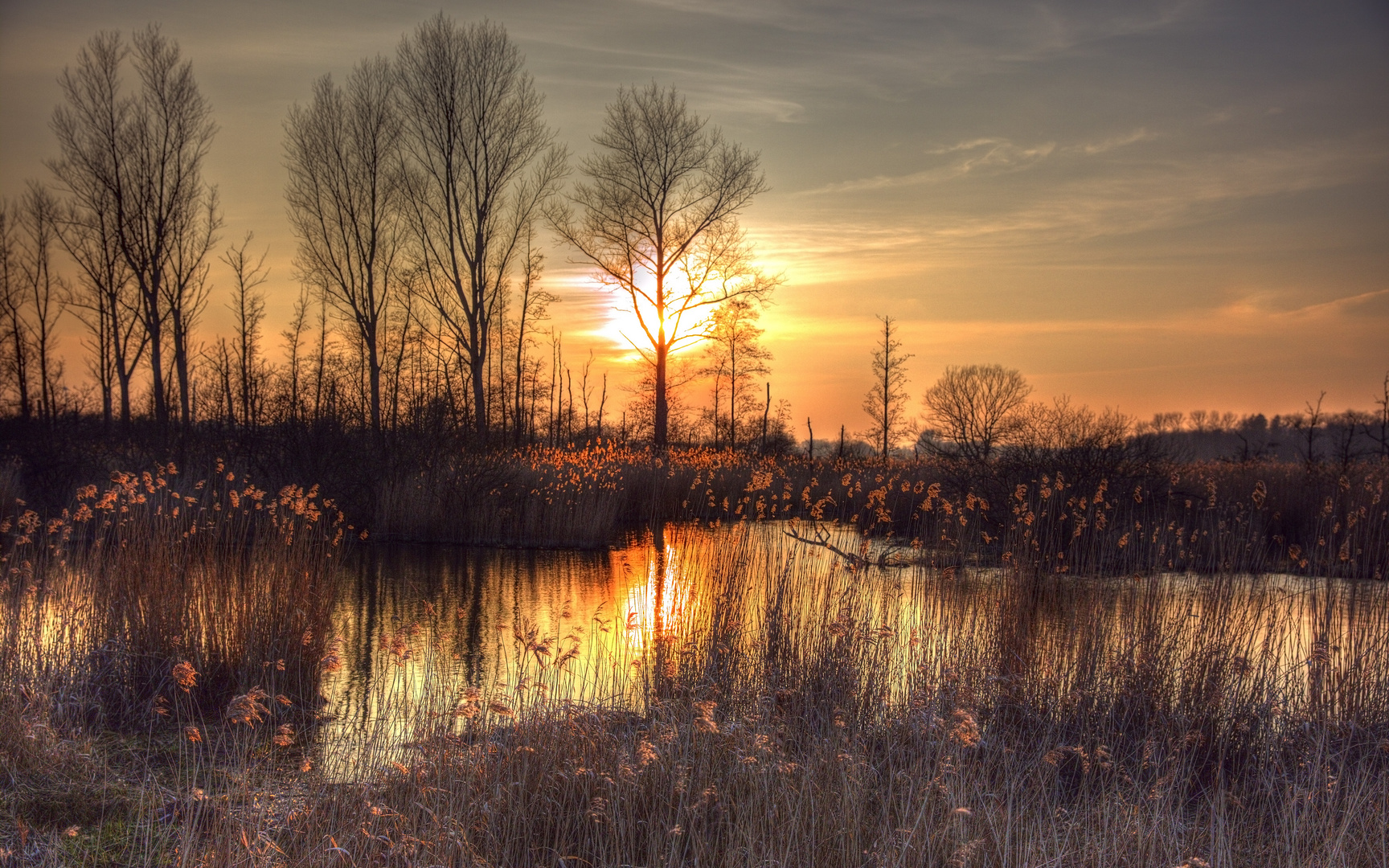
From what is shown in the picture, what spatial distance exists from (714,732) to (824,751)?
0.72m

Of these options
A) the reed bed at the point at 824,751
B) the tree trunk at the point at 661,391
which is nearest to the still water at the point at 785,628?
the reed bed at the point at 824,751

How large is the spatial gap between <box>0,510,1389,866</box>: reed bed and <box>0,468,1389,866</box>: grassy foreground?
0.03 metres

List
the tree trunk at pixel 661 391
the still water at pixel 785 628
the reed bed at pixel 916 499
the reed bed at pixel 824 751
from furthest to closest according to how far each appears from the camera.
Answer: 1. the tree trunk at pixel 661 391
2. the reed bed at pixel 916 499
3. the still water at pixel 785 628
4. the reed bed at pixel 824 751

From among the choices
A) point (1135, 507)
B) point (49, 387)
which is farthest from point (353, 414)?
point (49, 387)

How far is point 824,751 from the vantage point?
4.84 meters

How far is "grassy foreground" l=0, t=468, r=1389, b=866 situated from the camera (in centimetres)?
388

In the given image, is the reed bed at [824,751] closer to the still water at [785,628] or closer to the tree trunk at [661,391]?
the still water at [785,628]

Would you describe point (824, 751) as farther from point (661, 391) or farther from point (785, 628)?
point (661, 391)

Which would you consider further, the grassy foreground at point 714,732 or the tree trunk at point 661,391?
the tree trunk at point 661,391

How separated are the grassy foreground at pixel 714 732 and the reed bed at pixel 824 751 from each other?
0.09 feet

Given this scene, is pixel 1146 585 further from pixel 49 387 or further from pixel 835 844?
pixel 49 387

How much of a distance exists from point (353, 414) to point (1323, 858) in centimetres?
1506

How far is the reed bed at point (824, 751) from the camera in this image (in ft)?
12.6

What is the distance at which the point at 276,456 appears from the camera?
49.6 ft
